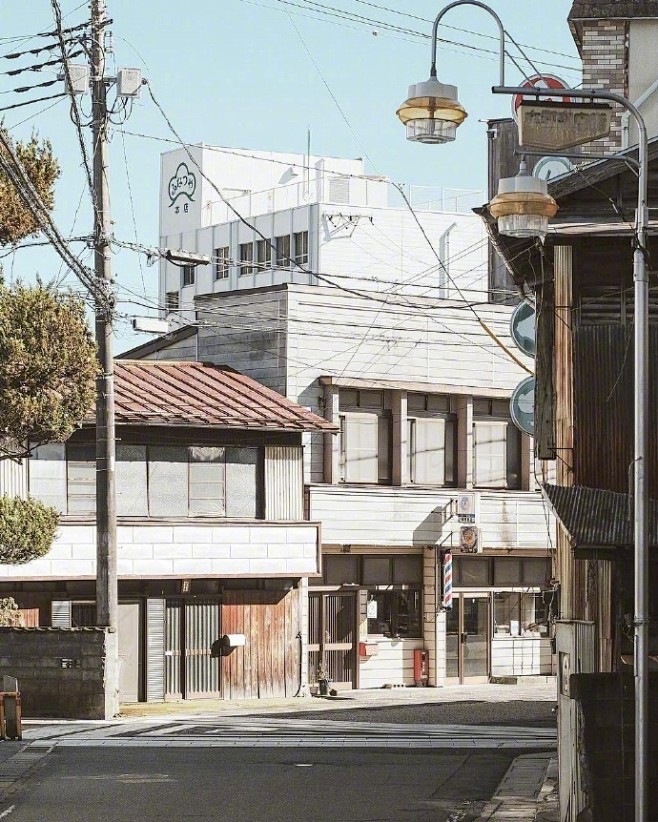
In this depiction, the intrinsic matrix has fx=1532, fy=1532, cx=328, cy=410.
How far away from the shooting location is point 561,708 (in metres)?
→ 15.0

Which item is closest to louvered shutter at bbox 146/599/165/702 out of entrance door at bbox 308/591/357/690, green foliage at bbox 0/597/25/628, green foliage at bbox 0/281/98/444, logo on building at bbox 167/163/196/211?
green foliage at bbox 0/597/25/628

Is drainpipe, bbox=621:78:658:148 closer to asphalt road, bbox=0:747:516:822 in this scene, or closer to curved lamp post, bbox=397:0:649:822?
curved lamp post, bbox=397:0:649:822

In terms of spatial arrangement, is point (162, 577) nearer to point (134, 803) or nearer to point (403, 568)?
point (403, 568)

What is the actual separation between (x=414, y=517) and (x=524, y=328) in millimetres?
16907

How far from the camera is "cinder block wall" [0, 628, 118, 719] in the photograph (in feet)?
92.9

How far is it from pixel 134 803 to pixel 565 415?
6.16 meters

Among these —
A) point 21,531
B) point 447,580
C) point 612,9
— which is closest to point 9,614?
point 21,531

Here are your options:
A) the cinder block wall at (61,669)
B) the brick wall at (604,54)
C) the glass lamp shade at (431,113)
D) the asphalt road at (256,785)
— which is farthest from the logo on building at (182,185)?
the glass lamp shade at (431,113)

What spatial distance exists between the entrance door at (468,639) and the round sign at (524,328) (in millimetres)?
18610

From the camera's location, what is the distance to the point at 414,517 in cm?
3828

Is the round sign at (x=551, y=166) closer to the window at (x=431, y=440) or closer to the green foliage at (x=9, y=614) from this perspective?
the green foliage at (x=9, y=614)

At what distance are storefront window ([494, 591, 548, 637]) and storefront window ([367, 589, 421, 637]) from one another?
104 inches

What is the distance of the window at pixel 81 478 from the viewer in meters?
32.5

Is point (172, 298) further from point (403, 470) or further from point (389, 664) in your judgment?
point (389, 664)
